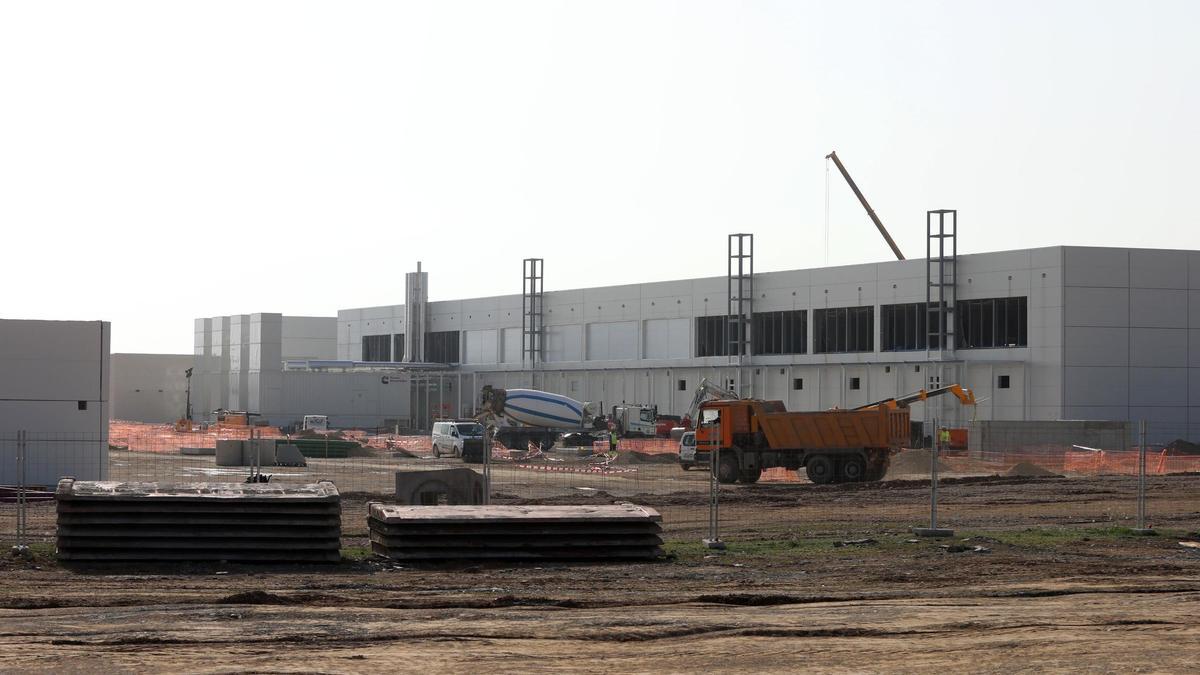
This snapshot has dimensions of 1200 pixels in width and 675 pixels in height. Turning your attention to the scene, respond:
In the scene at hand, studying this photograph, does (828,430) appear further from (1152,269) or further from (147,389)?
(147,389)

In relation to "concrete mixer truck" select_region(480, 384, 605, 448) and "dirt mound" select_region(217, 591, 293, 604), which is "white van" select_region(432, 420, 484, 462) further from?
"dirt mound" select_region(217, 591, 293, 604)

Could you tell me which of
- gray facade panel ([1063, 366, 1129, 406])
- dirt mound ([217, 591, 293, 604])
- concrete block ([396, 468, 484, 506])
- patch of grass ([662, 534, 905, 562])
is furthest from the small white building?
dirt mound ([217, 591, 293, 604])

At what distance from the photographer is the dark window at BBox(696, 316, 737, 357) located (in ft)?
252

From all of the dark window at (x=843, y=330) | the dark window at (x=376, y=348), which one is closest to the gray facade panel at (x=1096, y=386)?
the dark window at (x=843, y=330)

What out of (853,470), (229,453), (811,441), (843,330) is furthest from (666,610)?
(843,330)

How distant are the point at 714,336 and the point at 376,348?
36680mm

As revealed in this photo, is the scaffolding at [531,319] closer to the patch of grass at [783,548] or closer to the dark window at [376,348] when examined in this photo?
the dark window at [376,348]

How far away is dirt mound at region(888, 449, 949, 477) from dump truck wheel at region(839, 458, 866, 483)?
5.90 m

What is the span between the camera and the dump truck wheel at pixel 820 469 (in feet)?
135

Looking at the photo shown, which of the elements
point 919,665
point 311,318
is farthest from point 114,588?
point 311,318

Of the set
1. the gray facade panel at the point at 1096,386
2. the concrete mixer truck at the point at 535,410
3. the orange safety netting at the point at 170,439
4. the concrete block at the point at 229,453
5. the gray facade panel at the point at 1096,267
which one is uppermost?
the gray facade panel at the point at 1096,267

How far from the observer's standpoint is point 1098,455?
157ft

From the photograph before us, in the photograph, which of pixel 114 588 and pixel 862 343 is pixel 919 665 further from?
pixel 862 343

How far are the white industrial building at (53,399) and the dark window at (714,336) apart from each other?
153 feet
